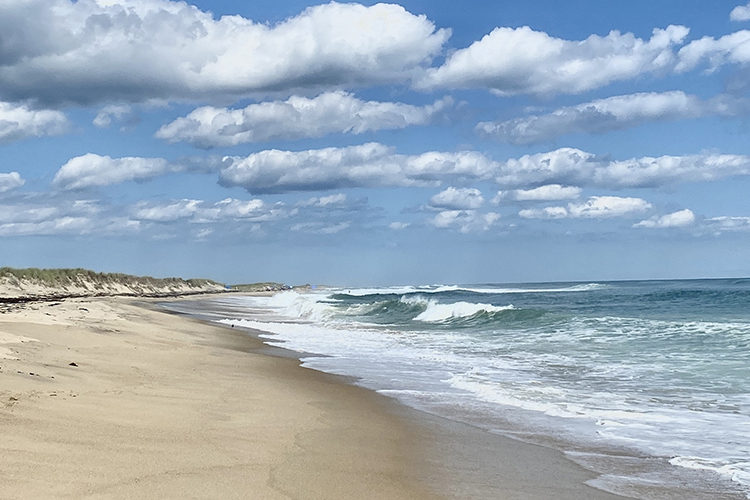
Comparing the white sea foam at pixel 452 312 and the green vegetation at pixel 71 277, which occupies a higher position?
the green vegetation at pixel 71 277

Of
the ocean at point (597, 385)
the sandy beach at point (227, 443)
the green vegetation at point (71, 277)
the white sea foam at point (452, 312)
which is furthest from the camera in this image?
the green vegetation at point (71, 277)

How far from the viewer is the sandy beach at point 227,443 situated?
17.6 feet

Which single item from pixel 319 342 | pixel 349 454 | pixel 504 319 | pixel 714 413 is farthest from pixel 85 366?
pixel 504 319

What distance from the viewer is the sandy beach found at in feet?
17.6

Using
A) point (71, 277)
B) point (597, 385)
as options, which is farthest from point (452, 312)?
point (71, 277)

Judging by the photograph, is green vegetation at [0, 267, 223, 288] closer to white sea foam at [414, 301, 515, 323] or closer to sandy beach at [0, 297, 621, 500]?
white sea foam at [414, 301, 515, 323]

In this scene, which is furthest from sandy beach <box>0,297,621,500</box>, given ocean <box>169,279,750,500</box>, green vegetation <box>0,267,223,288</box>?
green vegetation <box>0,267,223,288</box>

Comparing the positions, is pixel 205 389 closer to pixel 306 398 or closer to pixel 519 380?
pixel 306 398

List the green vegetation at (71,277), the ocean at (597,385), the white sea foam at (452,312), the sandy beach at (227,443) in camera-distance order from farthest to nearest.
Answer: the green vegetation at (71,277) → the white sea foam at (452,312) → the ocean at (597,385) → the sandy beach at (227,443)

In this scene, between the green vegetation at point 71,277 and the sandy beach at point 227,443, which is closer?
the sandy beach at point 227,443

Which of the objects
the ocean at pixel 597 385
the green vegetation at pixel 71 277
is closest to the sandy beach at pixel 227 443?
the ocean at pixel 597 385

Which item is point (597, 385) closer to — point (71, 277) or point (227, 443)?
point (227, 443)

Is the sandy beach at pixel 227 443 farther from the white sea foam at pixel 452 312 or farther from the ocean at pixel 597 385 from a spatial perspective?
the white sea foam at pixel 452 312

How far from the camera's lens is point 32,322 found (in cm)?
1773
